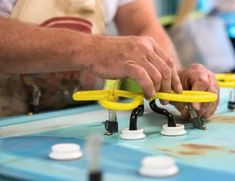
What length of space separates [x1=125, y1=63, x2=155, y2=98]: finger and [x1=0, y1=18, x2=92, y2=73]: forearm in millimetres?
74

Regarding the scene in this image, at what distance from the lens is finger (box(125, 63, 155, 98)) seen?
65 centimetres

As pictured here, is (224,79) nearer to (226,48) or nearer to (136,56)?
(136,56)

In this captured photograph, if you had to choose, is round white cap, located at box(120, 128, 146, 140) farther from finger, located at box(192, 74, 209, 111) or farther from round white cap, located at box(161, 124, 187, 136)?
finger, located at box(192, 74, 209, 111)

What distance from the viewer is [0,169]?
1.65 feet

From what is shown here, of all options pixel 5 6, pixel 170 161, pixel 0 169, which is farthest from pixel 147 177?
pixel 5 6

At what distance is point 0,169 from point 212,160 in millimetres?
234

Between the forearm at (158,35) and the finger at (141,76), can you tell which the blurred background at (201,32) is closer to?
the forearm at (158,35)

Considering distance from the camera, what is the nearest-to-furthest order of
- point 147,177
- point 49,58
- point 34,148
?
1. point 147,177
2. point 34,148
3. point 49,58

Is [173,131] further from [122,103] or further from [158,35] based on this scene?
[158,35]

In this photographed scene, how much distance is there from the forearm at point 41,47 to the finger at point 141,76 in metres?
0.07

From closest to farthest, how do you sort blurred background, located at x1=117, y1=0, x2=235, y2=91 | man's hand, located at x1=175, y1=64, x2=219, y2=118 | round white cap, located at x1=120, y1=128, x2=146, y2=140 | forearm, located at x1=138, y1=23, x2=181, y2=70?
round white cap, located at x1=120, y1=128, x2=146, y2=140 → man's hand, located at x1=175, y1=64, x2=219, y2=118 → forearm, located at x1=138, y1=23, x2=181, y2=70 → blurred background, located at x1=117, y1=0, x2=235, y2=91

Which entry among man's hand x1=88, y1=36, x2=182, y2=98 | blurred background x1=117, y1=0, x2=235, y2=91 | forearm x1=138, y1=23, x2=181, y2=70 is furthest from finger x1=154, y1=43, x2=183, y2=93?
blurred background x1=117, y1=0, x2=235, y2=91

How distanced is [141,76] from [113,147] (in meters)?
0.12

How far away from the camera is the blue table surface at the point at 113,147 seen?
48 cm
